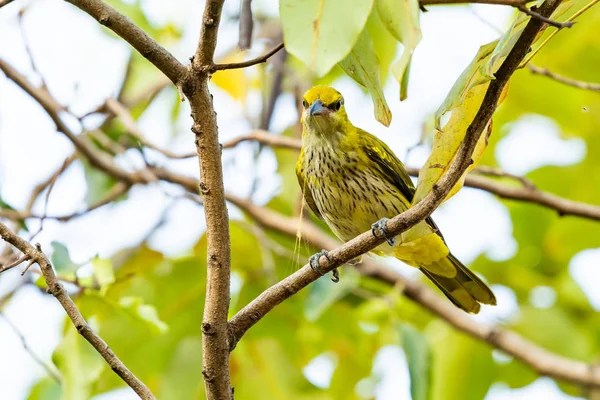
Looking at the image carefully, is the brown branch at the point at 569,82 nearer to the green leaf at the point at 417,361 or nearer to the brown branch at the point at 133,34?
the green leaf at the point at 417,361

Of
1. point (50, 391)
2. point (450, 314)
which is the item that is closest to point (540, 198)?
point (450, 314)

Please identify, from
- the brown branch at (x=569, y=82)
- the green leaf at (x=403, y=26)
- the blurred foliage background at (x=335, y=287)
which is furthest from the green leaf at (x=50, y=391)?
the brown branch at (x=569, y=82)

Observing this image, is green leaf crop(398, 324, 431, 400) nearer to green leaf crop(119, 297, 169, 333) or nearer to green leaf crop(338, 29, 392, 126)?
green leaf crop(119, 297, 169, 333)

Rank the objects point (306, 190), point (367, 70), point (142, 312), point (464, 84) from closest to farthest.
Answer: point (464, 84) → point (367, 70) → point (142, 312) → point (306, 190)

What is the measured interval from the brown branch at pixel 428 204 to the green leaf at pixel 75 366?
979 mm

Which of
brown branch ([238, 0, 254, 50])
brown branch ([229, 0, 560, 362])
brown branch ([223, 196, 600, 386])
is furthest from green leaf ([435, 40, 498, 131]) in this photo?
brown branch ([223, 196, 600, 386])

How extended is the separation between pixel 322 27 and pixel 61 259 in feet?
5.42

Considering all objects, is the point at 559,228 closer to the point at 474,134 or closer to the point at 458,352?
the point at 458,352

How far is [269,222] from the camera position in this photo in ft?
15.9

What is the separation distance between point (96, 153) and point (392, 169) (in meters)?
1.67

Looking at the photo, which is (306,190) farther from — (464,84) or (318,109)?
(464,84)

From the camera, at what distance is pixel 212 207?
2.09 meters

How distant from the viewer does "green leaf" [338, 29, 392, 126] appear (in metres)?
2.00

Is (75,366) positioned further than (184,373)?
No
